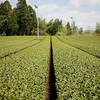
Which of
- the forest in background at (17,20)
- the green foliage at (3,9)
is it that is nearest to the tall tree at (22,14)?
the forest in background at (17,20)

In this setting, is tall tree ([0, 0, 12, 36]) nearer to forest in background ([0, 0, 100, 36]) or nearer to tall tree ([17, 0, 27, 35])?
forest in background ([0, 0, 100, 36])

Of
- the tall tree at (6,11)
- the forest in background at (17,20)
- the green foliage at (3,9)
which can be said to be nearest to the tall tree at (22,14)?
the forest in background at (17,20)

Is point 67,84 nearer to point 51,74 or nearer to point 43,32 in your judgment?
point 51,74

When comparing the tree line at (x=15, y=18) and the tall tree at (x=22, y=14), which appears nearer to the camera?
the tree line at (x=15, y=18)

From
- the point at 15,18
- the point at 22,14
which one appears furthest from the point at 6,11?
the point at 22,14

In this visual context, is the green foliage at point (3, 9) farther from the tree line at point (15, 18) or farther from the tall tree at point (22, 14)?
the tall tree at point (22, 14)

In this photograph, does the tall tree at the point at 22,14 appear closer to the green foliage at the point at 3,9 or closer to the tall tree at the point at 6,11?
the tall tree at the point at 6,11

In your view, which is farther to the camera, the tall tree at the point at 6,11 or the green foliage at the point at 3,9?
the tall tree at the point at 6,11

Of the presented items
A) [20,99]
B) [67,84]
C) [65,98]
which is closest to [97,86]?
[67,84]

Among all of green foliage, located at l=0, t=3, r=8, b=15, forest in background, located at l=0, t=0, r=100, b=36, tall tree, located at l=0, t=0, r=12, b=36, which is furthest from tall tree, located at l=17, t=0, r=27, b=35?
green foliage, located at l=0, t=3, r=8, b=15

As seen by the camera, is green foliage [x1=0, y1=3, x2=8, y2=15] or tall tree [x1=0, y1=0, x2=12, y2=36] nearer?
green foliage [x1=0, y1=3, x2=8, y2=15]

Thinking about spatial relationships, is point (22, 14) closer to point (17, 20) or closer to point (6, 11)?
point (17, 20)

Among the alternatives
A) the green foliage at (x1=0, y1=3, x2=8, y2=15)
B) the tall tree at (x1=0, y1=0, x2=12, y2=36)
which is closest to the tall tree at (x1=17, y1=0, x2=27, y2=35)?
the tall tree at (x1=0, y1=0, x2=12, y2=36)

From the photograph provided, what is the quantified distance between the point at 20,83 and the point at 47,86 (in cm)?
214
